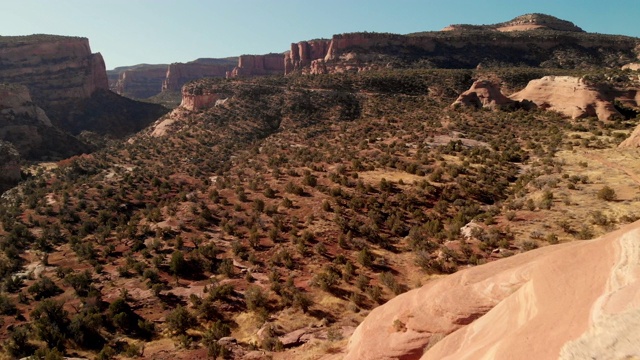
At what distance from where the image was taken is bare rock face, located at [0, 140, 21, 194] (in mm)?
47041

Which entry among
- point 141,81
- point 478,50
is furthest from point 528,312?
point 141,81

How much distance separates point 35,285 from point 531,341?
→ 23.4 metres

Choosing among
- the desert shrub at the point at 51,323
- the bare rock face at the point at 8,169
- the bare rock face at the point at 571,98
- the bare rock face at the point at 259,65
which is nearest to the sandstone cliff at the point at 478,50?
the bare rock face at the point at 571,98

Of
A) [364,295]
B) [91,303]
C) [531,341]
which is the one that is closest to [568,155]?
[364,295]

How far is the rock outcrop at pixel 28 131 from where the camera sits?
6538cm

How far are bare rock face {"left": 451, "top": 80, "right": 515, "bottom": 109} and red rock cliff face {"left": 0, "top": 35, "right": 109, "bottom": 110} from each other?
98.3 meters

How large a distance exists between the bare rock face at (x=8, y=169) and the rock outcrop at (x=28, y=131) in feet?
54.5

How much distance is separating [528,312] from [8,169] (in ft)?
200

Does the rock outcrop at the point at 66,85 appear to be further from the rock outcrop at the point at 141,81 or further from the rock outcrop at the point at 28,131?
the rock outcrop at the point at 141,81

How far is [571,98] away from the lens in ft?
153

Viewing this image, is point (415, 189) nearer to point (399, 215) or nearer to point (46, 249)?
point (399, 215)

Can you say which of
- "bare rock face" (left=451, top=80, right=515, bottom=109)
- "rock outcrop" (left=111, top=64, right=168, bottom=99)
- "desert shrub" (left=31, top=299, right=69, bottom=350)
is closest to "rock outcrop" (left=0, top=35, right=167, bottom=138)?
"bare rock face" (left=451, top=80, right=515, bottom=109)

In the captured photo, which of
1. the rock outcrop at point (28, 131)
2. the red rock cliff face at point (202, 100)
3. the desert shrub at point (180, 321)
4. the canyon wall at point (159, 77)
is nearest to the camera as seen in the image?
the desert shrub at point (180, 321)

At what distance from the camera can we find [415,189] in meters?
28.4
